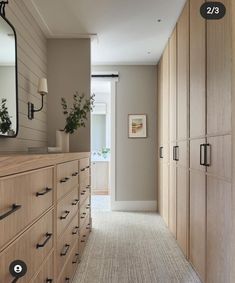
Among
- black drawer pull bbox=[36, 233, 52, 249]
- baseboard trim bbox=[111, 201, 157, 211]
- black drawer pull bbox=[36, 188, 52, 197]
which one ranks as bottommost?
baseboard trim bbox=[111, 201, 157, 211]

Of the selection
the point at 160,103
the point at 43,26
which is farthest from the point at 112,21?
the point at 160,103

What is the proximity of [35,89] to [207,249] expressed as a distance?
2.44m

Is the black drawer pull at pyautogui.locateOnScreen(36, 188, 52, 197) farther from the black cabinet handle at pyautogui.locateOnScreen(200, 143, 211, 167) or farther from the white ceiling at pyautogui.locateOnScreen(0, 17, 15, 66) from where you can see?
the white ceiling at pyautogui.locateOnScreen(0, 17, 15, 66)

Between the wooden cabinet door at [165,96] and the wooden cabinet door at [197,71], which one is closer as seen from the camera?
the wooden cabinet door at [197,71]

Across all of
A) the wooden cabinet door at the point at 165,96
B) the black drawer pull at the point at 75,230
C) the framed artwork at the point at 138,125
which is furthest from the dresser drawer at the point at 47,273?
the framed artwork at the point at 138,125

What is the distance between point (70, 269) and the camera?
2303 millimetres

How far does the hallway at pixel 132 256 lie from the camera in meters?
2.52

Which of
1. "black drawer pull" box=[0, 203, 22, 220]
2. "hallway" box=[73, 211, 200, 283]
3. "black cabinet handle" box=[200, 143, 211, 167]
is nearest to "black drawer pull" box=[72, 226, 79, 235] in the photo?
"hallway" box=[73, 211, 200, 283]

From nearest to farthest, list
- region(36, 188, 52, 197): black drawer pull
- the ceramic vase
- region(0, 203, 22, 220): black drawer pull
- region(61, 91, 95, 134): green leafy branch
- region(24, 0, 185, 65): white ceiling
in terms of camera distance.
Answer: region(0, 203, 22, 220): black drawer pull < region(36, 188, 52, 197): black drawer pull < region(24, 0, 185, 65): white ceiling < the ceramic vase < region(61, 91, 95, 134): green leafy branch

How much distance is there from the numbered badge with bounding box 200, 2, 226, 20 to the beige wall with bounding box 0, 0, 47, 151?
164 cm

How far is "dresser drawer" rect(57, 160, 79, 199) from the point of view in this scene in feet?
6.16

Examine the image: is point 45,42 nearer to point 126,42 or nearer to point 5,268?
point 126,42

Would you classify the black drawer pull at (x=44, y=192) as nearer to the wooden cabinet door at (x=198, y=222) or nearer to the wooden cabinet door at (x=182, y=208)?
the wooden cabinet door at (x=198, y=222)

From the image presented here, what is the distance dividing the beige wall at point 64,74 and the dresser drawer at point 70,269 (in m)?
1.68
